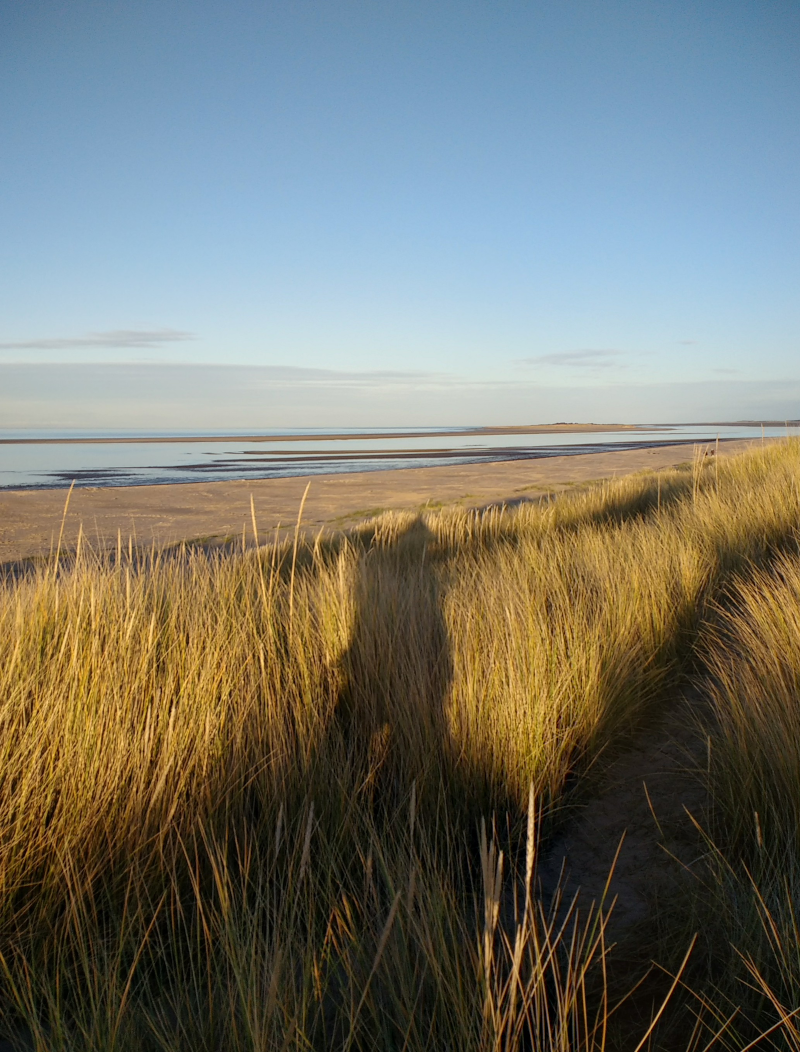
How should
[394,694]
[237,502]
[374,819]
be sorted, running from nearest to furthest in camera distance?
[374,819], [394,694], [237,502]

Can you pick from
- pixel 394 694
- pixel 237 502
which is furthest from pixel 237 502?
pixel 394 694

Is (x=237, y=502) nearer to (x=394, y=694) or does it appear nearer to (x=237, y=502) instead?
(x=237, y=502)

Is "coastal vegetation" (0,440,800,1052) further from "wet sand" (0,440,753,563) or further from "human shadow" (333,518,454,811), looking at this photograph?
"wet sand" (0,440,753,563)

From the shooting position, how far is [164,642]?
8.66 ft

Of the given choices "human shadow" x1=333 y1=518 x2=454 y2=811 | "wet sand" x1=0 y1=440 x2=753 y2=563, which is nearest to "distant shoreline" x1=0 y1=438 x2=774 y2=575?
"wet sand" x1=0 y1=440 x2=753 y2=563

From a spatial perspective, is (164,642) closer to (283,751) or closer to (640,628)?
(283,751)

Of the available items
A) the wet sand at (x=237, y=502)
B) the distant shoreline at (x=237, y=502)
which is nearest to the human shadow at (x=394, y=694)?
the distant shoreline at (x=237, y=502)

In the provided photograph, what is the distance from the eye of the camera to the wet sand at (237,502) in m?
9.13

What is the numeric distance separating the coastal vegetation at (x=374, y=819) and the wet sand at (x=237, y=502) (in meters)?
4.02

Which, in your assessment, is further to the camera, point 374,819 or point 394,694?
point 394,694

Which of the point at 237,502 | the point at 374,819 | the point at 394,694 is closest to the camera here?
the point at 374,819

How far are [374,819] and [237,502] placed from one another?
11.0 meters

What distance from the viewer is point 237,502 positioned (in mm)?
12648

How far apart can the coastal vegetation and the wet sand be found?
4021 mm
